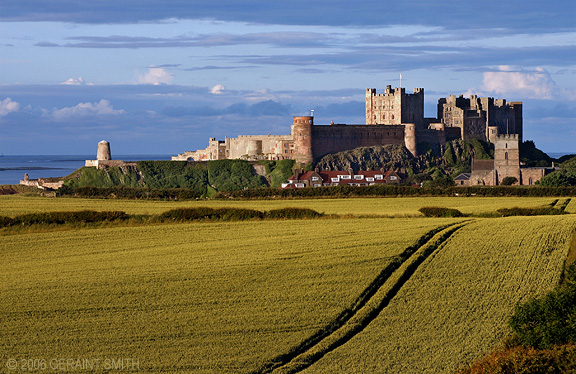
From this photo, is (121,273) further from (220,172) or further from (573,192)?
(220,172)

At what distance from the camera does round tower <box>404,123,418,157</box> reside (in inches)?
4478

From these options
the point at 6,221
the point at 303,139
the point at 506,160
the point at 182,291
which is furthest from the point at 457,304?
the point at 303,139

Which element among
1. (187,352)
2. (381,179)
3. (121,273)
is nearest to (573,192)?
(381,179)

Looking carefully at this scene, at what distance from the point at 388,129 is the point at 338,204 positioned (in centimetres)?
5797

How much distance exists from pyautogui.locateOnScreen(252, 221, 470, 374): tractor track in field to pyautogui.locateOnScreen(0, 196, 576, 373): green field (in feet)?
0.21

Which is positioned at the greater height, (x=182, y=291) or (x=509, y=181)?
(x=509, y=181)

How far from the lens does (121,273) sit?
2825cm

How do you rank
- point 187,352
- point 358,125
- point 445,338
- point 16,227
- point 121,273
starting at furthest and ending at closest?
1. point 358,125
2. point 16,227
3. point 121,273
4. point 445,338
5. point 187,352

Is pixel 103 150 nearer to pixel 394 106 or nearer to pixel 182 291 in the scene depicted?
pixel 394 106

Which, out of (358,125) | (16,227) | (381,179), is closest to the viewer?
(16,227)

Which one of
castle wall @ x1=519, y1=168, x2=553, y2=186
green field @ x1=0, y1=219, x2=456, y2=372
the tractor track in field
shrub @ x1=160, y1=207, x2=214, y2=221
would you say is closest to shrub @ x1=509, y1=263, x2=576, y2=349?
the tractor track in field

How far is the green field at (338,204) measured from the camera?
52.2 meters

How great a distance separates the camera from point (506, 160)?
97.2 m

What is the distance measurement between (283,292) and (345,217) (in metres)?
21.8
